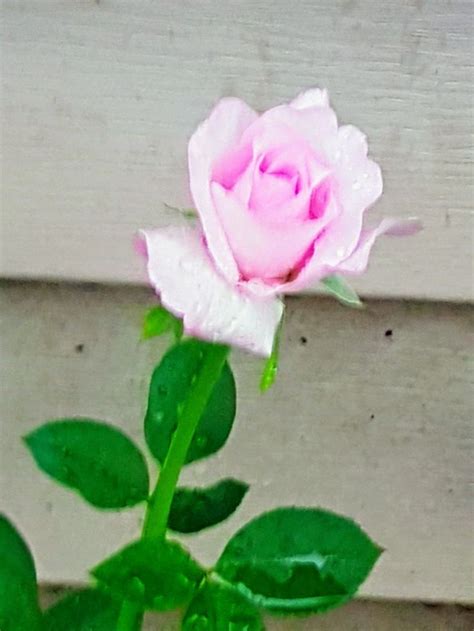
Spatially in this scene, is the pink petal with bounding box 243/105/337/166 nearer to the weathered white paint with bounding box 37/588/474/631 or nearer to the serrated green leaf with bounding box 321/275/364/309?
the serrated green leaf with bounding box 321/275/364/309

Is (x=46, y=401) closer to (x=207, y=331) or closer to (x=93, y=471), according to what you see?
(x=93, y=471)

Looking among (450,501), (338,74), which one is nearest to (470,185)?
(338,74)

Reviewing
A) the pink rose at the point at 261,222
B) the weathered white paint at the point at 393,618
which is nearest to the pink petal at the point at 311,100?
the pink rose at the point at 261,222

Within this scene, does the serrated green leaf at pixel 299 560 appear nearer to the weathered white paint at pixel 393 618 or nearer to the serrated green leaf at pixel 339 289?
the serrated green leaf at pixel 339 289

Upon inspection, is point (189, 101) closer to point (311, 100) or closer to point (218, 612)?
point (311, 100)

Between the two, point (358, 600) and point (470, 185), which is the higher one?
point (470, 185)

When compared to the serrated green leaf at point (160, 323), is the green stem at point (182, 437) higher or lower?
lower
